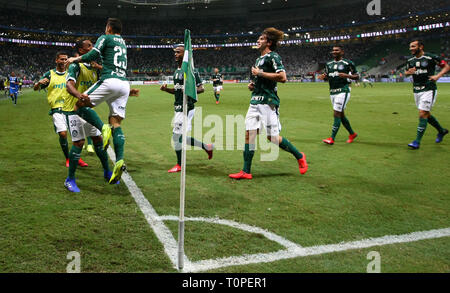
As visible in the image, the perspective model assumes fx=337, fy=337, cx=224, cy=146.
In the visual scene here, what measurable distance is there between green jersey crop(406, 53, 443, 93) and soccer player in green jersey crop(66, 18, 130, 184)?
722 cm

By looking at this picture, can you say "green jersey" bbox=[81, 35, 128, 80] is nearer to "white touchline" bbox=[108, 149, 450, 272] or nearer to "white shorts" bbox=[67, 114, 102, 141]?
"white shorts" bbox=[67, 114, 102, 141]

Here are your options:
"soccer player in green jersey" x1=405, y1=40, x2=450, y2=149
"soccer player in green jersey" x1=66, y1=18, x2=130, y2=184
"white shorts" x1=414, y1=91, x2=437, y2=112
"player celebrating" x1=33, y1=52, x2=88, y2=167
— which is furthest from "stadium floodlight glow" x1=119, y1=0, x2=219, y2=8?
"soccer player in green jersey" x1=66, y1=18, x2=130, y2=184

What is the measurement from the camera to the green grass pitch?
3.02 m

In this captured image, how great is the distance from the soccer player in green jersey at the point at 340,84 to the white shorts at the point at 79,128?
5.81 metres

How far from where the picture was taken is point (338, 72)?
904cm

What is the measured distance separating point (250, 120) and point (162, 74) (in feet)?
234

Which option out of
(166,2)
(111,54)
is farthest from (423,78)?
(166,2)

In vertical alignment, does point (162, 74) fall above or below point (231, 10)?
below

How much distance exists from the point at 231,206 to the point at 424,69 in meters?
6.89

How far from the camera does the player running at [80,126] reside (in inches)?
199

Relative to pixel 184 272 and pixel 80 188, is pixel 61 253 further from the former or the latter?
pixel 80 188

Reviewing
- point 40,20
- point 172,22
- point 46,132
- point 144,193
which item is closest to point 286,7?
point 172,22

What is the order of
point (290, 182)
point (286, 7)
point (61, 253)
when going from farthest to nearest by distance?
point (286, 7) → point (290, 182) → point (61, 253)

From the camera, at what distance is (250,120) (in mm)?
5770
